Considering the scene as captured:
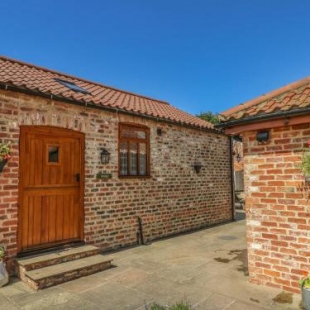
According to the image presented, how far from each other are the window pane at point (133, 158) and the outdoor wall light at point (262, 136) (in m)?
3.68

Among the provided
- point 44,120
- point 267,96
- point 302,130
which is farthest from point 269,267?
point 44,120

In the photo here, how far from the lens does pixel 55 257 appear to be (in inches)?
205

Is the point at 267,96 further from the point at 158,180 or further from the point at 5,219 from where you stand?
the point at 5,219

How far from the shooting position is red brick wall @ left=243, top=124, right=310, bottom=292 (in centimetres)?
408

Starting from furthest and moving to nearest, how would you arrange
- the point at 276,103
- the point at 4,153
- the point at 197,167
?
the point at 197,167
the point at 4,153
the point at 276,103

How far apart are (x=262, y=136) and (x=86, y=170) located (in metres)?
3.76

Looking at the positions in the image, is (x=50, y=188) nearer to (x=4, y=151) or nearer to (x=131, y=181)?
(x=4, y=151)

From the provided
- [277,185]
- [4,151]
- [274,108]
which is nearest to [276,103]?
[274,108]

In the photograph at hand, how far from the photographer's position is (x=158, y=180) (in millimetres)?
8109

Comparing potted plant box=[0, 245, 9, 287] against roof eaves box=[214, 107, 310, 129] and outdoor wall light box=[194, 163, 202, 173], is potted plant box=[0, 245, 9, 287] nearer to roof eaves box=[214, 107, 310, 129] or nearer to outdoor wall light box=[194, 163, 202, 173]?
roof eaves box=[214, 107, 310, 129]

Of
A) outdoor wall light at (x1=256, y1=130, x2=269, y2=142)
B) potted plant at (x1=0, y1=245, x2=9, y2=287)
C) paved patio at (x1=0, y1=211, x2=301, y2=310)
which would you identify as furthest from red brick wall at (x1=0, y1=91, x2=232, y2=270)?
outdoor wall light at (x1=256, y1=130, x2=269, y2=142)

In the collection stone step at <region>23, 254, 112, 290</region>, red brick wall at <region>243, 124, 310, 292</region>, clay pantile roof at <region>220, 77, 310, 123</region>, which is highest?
clay pantile roof at <region>220, 77, 310, 123</region>

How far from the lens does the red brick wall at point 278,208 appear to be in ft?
13.4

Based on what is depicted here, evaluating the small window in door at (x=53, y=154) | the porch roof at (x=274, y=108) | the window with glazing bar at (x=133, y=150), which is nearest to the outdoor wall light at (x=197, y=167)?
the window with glazing bar at (x=133, y=150)
